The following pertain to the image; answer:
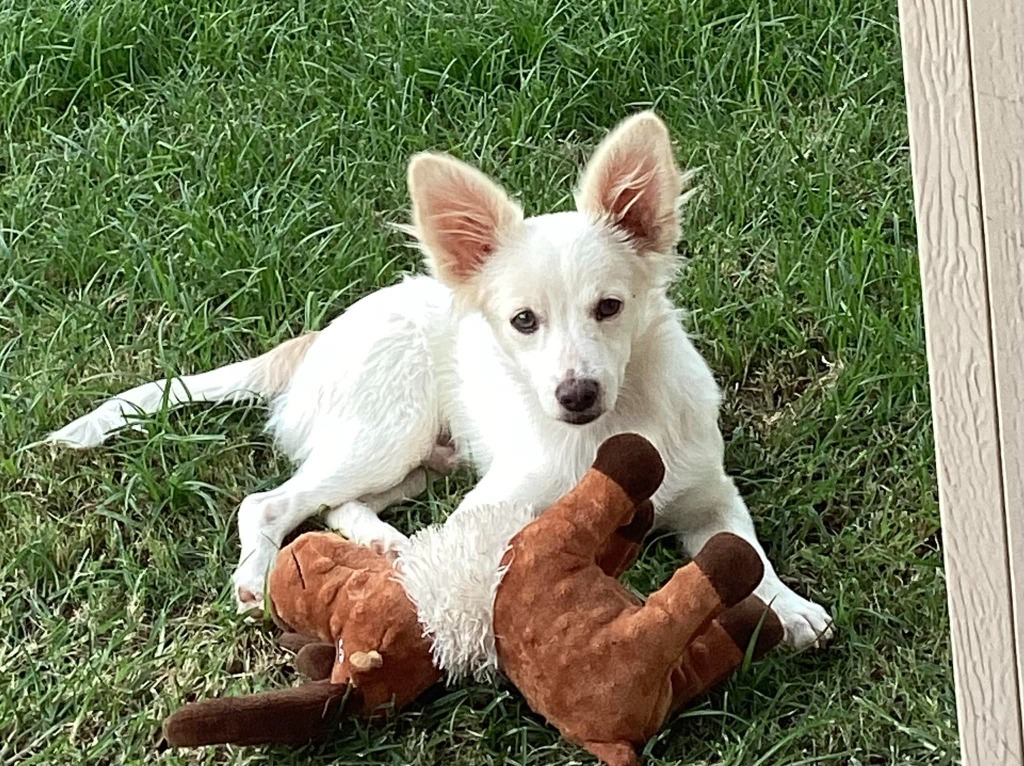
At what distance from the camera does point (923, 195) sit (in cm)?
114

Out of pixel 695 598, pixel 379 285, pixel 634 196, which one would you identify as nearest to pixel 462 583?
pixel 695 598

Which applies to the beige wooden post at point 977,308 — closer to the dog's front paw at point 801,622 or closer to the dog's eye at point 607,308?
the dog's front paw at point 801,622

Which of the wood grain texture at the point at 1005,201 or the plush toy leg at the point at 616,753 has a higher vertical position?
the wood grain texture at the point at 1005,201

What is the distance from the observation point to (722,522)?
2383mm

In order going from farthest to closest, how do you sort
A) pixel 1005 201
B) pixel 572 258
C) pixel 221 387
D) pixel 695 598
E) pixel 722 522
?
pixel 221 387 < pixel 722 522 < pixel 572 258 < pixel 695 598 < pixel 1005 201

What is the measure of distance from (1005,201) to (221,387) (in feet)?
6.48

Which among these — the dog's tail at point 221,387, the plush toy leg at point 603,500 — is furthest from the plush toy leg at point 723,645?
the dog's tail at point 221,387

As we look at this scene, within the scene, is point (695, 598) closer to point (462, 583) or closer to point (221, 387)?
point (462, 583)

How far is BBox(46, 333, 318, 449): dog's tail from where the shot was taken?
110 inches

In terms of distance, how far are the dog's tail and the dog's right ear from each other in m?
0.52

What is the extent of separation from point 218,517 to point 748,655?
1.05 meters

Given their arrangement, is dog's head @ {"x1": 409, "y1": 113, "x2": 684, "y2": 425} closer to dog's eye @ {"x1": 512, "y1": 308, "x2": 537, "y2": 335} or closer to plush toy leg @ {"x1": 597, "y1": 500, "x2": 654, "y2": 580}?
dog's eye @ {"x1": 512, "y1": 308, "x2": 537, "y2": 335}

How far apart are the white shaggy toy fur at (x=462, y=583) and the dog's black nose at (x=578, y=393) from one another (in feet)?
0.72

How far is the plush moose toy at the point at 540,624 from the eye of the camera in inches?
74.9
